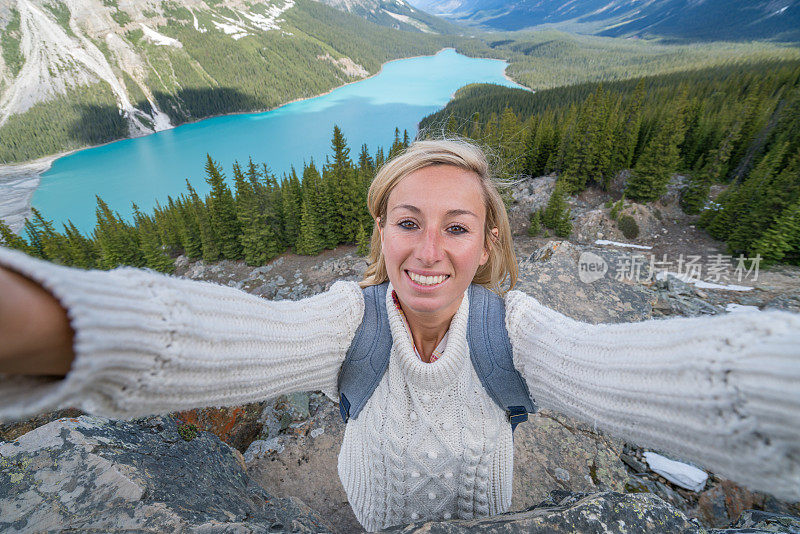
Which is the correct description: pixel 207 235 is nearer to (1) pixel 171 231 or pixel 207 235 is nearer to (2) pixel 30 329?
(1) pixel 171 231

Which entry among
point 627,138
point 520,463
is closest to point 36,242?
point 520,463

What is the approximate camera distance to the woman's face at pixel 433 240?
1.88 m

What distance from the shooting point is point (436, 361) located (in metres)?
1.85

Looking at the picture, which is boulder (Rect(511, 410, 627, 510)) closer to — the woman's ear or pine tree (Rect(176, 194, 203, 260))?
the woman's ear

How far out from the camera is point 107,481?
2189 millimetres

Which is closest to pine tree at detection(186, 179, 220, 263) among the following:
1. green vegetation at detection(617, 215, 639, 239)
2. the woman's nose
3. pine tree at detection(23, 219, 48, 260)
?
pine tree at detection(23, 219, 48, 260)

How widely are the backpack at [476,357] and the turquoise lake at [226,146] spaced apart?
64.2m

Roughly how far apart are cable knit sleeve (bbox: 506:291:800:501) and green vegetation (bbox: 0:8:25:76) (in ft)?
508

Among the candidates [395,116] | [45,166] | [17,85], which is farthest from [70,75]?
[395,116]

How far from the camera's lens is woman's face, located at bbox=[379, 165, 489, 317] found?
1.88m

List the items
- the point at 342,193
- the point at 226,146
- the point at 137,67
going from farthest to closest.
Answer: the point at 137,67
the point at 226,146
the point at 342,193

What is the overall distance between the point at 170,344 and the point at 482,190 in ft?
6.37

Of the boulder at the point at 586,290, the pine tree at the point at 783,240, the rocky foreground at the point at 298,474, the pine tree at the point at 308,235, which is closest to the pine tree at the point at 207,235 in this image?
the pine tree at the point at 308,235

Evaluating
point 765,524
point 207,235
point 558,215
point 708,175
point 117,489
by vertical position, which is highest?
point 117,489
